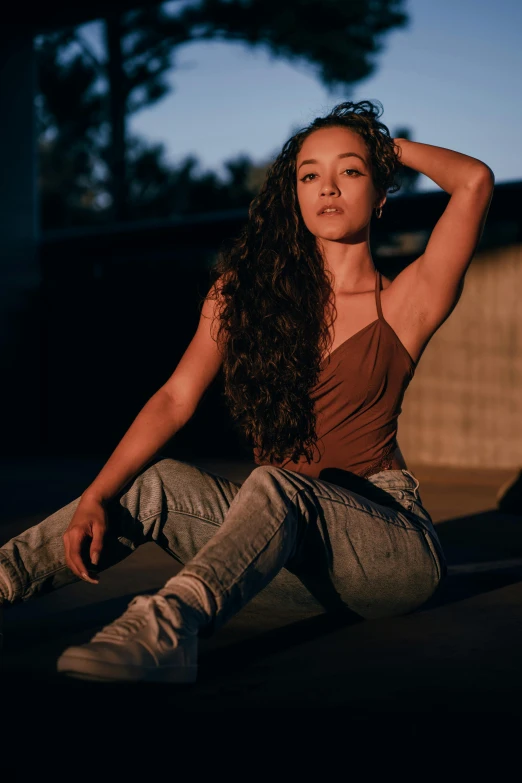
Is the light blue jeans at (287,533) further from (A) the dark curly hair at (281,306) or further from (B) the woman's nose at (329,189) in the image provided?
(B) the woman's nose at (329,189)

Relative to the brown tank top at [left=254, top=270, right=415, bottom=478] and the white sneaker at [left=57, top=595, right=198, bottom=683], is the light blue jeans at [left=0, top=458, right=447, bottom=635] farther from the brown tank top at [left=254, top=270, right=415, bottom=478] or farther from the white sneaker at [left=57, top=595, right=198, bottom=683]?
the white sneaker at [left=57, top=595, right=198, bottom=683]

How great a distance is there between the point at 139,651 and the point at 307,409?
86 cm

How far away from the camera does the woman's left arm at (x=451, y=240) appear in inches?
96.0

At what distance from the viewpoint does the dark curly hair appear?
2496 mm

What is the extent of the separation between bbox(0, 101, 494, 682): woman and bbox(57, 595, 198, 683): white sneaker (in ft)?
0.16

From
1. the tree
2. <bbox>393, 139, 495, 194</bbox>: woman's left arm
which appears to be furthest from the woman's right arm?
the tree

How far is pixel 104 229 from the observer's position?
9602 mm

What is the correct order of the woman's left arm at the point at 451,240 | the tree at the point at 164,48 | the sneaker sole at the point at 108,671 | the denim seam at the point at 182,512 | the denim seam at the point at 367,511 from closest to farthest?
1. the sneaker sole at the point at 108,671
2. the denim seam at the point at 367,511
3. the denim seam at the point at 182,512
4. the woman's left arm at the point at 451,240
5. the tree at the point at 164,48

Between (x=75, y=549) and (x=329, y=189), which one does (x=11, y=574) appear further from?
(x=329, y=189)

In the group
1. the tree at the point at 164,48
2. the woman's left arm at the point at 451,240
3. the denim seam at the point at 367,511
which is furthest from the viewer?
the tree at the point at 164,48

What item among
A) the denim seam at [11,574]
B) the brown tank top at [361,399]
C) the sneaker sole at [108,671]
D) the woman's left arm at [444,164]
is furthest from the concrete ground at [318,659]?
the woman's left arm at [444,164]

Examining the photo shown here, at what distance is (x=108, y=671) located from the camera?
181cm

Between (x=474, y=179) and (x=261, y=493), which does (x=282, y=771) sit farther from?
(x=474, y=179)

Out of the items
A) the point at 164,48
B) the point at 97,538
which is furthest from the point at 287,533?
the point at 164,48
